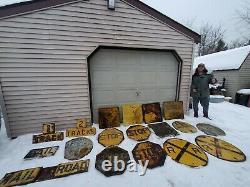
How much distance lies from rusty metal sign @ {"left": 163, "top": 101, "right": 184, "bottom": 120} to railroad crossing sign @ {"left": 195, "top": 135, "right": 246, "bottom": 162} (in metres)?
1.30

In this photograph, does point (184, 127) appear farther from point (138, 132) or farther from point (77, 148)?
point (77, 148)

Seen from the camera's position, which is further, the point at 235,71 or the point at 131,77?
the point at 235,71

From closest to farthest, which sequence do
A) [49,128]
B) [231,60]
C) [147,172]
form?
[147,172], [49,128], [231,60]

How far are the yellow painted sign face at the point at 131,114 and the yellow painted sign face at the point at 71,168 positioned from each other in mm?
2064

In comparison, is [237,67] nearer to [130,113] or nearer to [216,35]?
[130,113]

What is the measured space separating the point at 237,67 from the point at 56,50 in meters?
11.3

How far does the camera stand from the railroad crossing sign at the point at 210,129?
461 cm

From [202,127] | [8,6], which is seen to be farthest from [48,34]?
[202,127]

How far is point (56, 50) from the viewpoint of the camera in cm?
416

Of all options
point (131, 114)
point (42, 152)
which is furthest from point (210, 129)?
point (42, 152)

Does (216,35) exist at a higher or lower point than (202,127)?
higher

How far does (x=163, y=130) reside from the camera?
4.62 meters

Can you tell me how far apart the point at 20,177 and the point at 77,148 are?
1.22 meters

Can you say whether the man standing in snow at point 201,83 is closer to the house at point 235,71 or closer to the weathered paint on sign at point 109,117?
the weathered paint on sign at point 109,117
